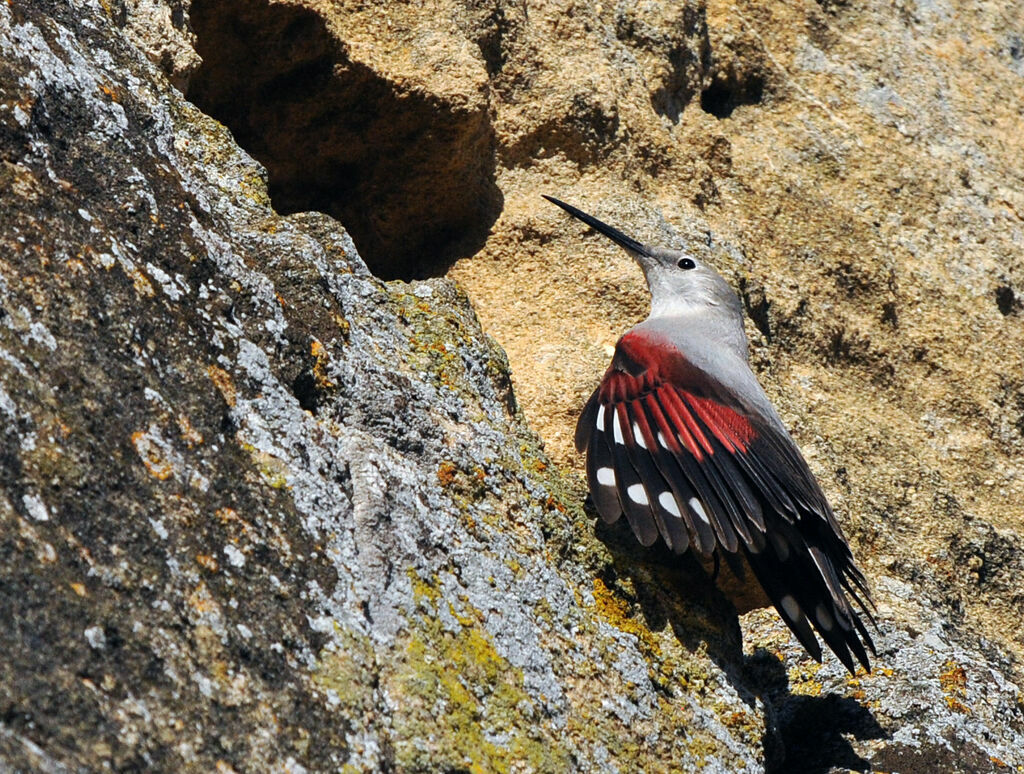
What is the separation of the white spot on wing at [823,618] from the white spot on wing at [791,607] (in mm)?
48

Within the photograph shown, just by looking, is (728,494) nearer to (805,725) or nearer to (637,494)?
(637,494)

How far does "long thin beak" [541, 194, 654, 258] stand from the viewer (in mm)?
4145

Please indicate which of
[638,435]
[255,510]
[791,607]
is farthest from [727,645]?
[255,510]

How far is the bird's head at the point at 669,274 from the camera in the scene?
4133 mm

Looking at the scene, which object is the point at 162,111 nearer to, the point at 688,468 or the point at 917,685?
the point at 688,468

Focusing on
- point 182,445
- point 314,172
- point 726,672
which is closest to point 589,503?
point 726,672

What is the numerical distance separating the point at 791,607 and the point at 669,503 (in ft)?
1.39

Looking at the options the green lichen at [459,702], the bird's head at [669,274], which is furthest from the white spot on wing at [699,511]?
the bird's head at [669,274]

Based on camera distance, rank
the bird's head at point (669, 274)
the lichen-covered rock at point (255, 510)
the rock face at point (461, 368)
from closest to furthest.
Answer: the lichen-covered rock at point (255, 510) → the rock face at point (461, 368) → the bird's head at point (669, 274)

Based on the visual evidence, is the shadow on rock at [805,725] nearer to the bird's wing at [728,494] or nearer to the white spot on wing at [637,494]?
the bird's wing at [728,494]

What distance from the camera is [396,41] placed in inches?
161

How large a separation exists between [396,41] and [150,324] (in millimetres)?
1947

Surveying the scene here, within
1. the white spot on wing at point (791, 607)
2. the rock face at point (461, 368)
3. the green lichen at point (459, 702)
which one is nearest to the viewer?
the rock face at point (461, 368)

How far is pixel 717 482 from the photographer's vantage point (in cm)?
319
